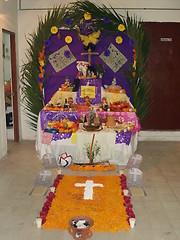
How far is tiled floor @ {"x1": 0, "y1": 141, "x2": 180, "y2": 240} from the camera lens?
3.75m

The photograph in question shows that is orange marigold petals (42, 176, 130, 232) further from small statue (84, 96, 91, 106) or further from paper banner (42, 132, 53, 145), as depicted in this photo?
small statue (84, 96, 91, 106)

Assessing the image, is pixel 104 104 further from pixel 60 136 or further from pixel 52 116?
pixel 60 136

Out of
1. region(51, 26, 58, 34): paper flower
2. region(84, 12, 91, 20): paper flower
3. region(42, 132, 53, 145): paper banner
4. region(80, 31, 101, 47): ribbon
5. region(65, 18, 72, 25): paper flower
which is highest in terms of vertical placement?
region(84, 12, 91, 20): paper flower

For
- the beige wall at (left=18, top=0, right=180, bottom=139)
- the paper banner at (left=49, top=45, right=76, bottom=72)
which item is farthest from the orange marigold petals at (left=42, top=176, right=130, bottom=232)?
the beige wall at (left=18, top=0, right=180, bottom=139)

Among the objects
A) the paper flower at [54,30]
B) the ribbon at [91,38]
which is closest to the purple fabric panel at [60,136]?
the ribbon at [91,38]

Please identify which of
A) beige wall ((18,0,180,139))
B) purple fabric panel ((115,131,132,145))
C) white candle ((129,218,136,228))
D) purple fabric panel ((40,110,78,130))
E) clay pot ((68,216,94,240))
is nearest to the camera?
clay pot ((68,216,94,240))

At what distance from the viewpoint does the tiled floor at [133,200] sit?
12.3ft

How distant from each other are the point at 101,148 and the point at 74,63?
2381 mm

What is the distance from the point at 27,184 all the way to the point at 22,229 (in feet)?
4.50

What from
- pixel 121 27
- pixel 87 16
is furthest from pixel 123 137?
pixel 87 16

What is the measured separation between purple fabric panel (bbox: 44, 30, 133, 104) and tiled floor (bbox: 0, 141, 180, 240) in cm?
157

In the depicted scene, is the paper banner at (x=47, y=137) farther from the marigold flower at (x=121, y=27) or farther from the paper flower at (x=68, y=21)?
the marigold flower at (x=121, y=27)

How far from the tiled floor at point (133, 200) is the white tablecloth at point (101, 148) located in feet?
1.25

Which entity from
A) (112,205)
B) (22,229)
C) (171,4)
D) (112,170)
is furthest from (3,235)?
(171,4)
